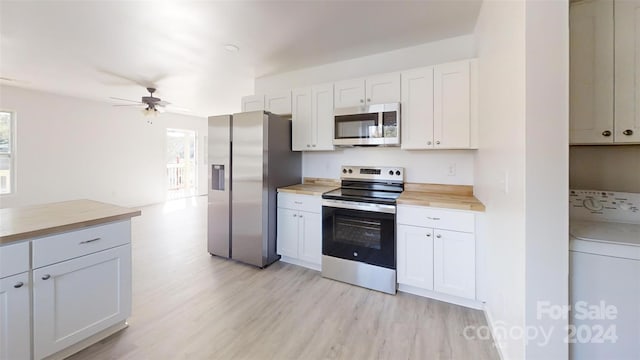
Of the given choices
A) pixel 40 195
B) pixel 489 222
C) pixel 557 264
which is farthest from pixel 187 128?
pixel 557 264

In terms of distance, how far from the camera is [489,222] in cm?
197

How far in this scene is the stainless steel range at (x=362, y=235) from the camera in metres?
2.40

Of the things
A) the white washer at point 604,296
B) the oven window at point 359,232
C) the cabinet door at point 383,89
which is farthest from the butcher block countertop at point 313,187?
the white washer at point 604,296

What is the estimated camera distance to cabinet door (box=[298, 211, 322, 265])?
112 inches

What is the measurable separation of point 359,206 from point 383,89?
126 cm

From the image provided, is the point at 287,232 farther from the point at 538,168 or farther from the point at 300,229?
the point at 538,168

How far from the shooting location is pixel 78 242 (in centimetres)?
157

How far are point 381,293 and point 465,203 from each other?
1.12 meters

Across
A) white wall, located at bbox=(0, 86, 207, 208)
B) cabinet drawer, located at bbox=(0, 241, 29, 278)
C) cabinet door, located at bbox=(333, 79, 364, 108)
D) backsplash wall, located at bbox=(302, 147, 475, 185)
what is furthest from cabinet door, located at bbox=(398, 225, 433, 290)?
white wall, located at bbox=(0, 86, 207, 208)

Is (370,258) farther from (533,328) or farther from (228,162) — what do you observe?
(228,162)

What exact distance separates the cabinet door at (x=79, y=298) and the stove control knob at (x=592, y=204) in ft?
10.1

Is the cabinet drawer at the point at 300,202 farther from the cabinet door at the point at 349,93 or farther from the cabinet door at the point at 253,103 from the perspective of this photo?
the cabinet door at the point at 253,103

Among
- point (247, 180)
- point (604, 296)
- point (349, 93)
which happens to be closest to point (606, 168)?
point (604, 296)

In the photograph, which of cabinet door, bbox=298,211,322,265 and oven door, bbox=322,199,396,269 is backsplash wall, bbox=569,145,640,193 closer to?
oven door, bbox=322,199,396,269
